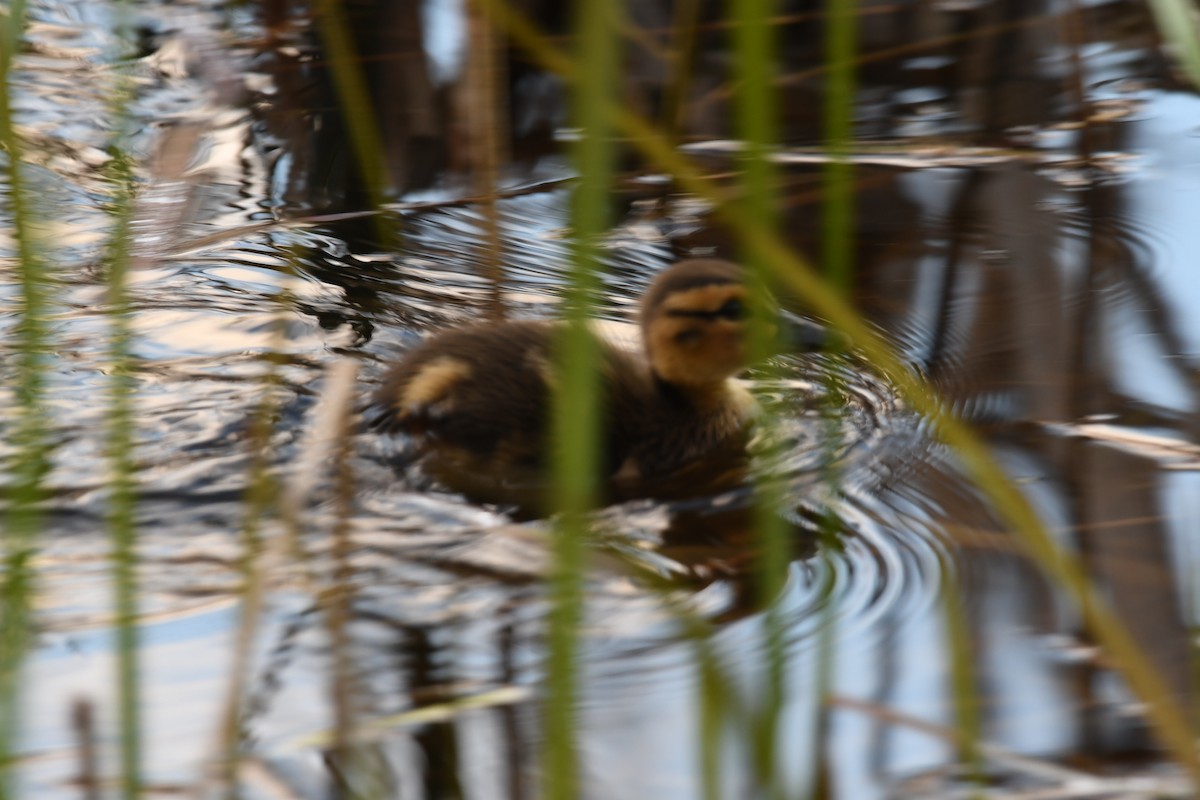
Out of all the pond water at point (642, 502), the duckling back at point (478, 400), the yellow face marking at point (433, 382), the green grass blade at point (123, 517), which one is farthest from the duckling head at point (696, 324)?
the green grass blade at point (123, 517)

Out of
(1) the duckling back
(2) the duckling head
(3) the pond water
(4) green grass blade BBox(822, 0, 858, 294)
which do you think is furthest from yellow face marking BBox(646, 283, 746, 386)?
(4) green grass blade BBox(822, 0, 858, 294)

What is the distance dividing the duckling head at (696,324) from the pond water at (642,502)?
135 millimetres

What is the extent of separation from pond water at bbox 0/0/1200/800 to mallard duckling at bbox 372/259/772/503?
3.7 inches

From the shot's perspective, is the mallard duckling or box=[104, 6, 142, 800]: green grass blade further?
the mallard duckling

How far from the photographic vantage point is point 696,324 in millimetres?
2709

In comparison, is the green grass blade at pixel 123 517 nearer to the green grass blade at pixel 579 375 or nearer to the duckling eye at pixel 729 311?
the green grass blade at pixel 579 375

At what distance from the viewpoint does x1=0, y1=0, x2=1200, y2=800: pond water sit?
1.67 m

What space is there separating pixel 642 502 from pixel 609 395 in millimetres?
276

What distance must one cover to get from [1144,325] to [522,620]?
143cm

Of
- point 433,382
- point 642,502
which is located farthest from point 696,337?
point 433,382

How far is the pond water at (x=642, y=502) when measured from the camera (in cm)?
167

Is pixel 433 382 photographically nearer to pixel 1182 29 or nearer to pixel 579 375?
pixel 1182 29

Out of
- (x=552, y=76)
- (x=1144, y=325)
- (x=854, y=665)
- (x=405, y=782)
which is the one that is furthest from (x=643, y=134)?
(x=552, y=76)

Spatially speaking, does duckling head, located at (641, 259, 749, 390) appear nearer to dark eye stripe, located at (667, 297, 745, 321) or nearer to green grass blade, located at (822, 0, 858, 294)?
dark eye stripe, located at (667, 297, 745, 321)
